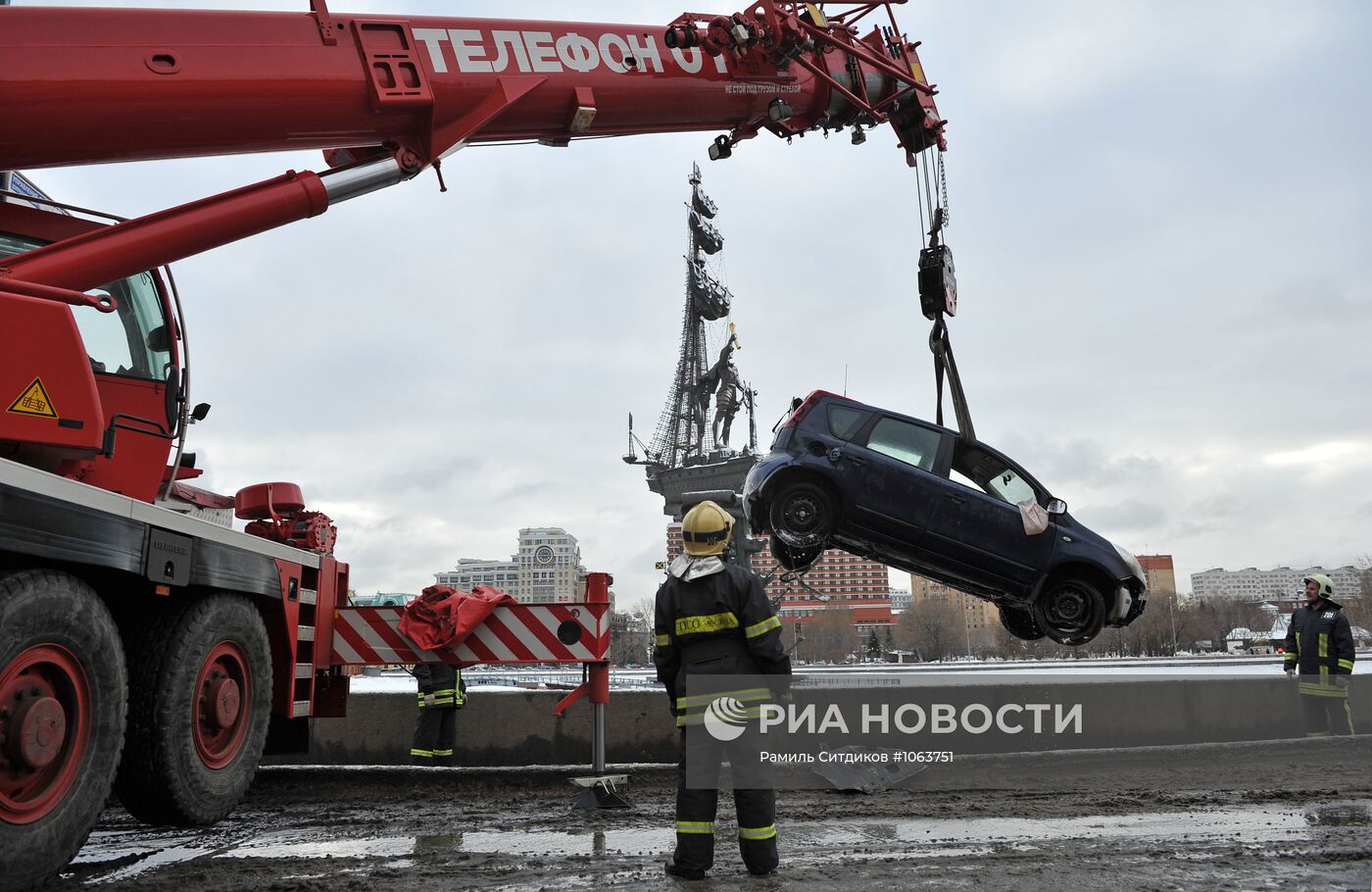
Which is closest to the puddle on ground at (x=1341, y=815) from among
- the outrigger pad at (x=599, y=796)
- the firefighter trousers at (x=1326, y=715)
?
the firefighter trousers at (x=1326, y=715)

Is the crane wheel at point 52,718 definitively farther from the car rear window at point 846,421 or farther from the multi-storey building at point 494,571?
the multi-storey building at point 494,571

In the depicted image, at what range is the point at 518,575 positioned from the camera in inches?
3693

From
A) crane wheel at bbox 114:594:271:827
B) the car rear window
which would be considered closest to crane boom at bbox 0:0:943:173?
the car rear window

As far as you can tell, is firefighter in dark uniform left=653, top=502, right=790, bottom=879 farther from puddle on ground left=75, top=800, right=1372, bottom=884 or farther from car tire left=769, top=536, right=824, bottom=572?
car tire left=769, top=536, right=824, bottom=572

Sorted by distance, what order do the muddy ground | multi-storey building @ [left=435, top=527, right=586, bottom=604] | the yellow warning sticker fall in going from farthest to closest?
multi-storey building @ [left=435, top=527, right=586, bottom=604], the muddy ground, the yellow warning sticker

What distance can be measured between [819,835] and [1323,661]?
21.5 ft

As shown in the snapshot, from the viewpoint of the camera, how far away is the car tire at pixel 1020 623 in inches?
311

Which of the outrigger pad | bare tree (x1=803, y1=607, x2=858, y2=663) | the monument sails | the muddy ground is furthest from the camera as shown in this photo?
bare tree (x1=803, y1=607, x2=858, y2=663)

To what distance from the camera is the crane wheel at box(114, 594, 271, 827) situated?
15.1 feet

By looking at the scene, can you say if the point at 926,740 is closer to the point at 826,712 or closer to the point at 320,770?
the point at 826,712

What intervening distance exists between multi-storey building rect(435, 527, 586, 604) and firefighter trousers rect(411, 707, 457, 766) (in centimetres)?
5712

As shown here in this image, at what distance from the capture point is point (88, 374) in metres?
4.02

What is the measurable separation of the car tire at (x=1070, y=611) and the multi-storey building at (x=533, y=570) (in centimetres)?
5823

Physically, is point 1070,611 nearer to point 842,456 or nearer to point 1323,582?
point 842,456
